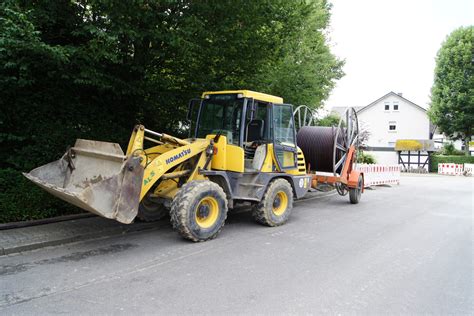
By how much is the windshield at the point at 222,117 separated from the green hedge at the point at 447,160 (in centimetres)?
3172

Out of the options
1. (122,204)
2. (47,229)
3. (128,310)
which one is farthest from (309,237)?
(47,229)

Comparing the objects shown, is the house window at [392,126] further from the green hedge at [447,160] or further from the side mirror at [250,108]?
Answer: the side mirror at [250,108]

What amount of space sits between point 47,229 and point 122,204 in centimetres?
221

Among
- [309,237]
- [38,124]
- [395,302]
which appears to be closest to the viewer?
[395,302]

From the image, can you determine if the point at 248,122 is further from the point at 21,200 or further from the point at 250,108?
the point at 21,200

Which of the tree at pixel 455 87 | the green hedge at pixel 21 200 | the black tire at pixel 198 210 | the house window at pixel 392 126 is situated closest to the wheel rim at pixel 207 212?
the black tire at pixel 198 210

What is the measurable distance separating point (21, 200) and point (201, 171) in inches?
137

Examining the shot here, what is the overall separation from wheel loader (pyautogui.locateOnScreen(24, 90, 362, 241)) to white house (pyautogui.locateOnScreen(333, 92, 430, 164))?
33.8 meters

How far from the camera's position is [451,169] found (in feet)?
101

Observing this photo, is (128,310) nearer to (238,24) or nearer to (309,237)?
(309,237)

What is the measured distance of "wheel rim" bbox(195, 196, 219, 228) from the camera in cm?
625

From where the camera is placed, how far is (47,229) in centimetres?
646

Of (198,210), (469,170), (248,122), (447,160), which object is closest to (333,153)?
(248,122)

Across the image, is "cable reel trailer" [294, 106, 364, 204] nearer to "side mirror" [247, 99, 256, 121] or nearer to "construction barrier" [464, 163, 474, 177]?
"side mirror" [247, 99, 256, 121]
